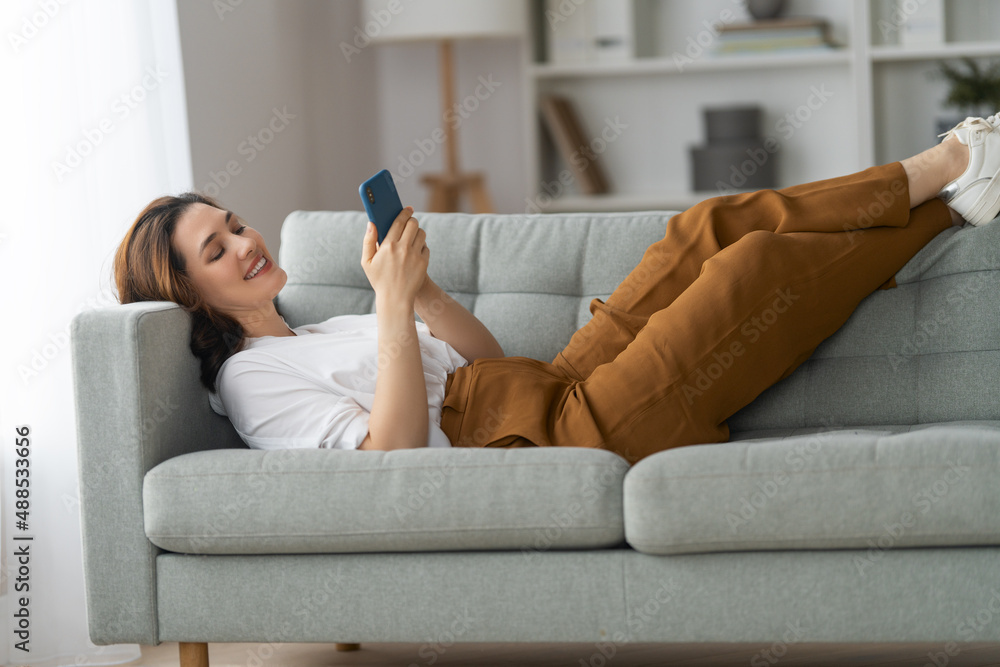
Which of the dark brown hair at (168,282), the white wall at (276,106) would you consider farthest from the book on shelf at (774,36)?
the dark brown hair at (168,282)

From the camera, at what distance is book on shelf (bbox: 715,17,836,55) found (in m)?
3.26

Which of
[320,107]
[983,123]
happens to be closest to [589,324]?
[983,123]

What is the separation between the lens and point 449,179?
3406 mm

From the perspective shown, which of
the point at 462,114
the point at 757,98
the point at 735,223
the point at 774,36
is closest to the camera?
the point at 735,223

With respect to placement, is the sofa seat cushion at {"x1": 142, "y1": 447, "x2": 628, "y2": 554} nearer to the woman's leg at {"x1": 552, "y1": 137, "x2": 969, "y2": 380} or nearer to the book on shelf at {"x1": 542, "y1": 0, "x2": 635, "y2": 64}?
the woman's leg at {"x1": 552, "y1": 137, "x2": 969, "y2": 380}

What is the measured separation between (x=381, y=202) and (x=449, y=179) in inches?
72.3

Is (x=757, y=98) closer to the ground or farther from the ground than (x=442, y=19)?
closer to the ground

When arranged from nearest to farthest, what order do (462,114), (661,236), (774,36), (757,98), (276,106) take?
(661,236)
(276,106)
(774,36)
(757,98)
(462,114)

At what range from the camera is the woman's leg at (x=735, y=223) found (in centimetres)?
173

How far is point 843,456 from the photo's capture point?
136cm

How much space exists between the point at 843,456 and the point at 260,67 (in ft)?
7.33

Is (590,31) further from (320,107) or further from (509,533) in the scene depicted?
(509,533)

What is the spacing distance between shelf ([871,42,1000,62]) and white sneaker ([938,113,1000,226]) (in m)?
1.49

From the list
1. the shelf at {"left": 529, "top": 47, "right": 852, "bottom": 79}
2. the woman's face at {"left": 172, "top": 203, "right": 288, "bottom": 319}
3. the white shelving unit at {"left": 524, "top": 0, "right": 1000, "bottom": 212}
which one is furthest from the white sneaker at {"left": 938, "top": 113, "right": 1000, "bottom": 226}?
the shelf at {"left": 529, "top": 47, "right": 852, "bottom": 79}
